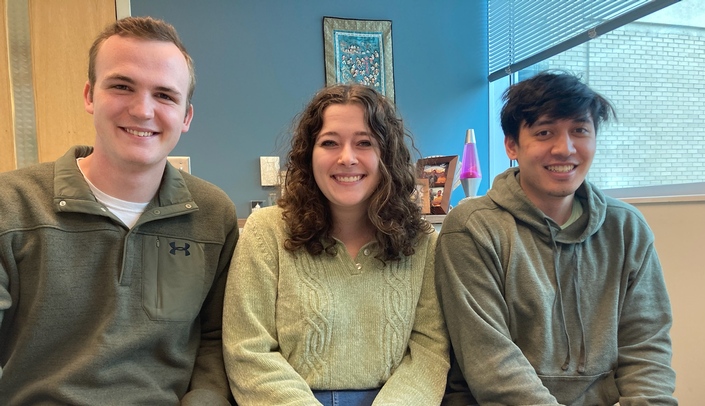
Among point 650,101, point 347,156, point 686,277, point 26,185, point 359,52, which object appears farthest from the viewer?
point 359,52

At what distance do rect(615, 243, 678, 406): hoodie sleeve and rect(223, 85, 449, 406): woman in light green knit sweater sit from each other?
1.52 feet

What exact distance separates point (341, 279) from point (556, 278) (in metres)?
0.58

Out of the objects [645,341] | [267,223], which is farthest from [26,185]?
[645,341]

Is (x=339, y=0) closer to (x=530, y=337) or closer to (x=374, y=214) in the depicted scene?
(x=374, y=214)

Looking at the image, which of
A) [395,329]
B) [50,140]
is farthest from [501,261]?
[50,140]

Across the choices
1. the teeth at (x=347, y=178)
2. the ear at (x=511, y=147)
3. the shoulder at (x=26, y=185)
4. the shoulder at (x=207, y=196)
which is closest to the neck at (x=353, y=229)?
the teeth at (x=347, y=178)

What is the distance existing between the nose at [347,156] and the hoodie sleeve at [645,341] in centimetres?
81

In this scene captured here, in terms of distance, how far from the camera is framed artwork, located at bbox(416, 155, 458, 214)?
7.07ft

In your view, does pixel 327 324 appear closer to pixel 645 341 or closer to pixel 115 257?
pixel 115 257

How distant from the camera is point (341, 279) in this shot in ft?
3.96

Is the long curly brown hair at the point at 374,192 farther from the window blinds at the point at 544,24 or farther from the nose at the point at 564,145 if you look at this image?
the window blinds at the point at 544,24

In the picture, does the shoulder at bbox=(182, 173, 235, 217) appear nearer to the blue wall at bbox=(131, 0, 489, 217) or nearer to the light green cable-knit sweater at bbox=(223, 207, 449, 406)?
the light green cable-knit sweater at bbox=(223, 207, 449, 406)

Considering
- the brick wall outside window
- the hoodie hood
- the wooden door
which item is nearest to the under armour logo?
the hoodie hood

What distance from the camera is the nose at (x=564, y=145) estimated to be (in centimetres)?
122
